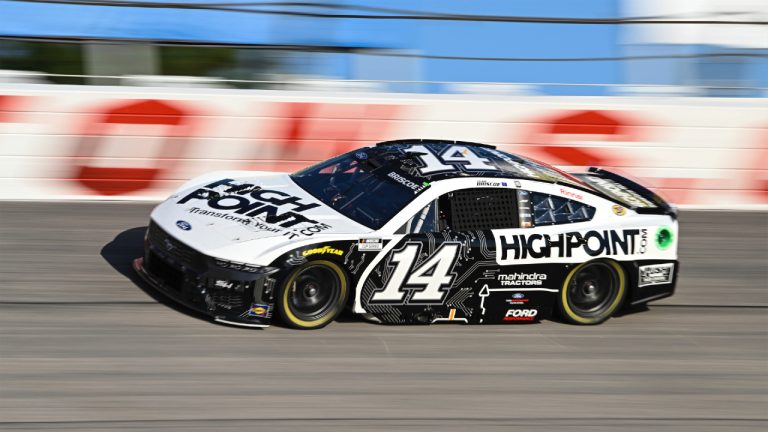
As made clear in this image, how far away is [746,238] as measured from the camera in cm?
1056

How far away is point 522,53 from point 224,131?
12.1 ft

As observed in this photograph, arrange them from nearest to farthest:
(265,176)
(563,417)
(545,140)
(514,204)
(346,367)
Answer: (563,417) < (346,367) < (514,204) < (265,176) < (545,140)

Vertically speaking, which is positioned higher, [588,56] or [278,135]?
[588,56]

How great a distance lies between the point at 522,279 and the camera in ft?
23.7

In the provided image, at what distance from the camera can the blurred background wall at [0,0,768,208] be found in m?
10.3

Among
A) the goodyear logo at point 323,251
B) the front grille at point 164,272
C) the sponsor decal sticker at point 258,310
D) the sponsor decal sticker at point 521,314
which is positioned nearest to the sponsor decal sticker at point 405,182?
the goodyear logo at point 323,251

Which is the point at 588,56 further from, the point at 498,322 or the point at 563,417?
the point at 563,417

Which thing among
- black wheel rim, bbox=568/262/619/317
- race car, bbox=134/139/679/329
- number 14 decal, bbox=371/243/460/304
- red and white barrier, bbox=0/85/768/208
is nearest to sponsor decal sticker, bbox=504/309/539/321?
race car, bbox=134/139/679/329

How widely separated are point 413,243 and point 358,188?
2.59 feet

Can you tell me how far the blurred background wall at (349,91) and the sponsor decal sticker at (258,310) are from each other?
4334 millimetres

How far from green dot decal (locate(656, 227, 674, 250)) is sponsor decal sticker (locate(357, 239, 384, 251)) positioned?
2.46 metres

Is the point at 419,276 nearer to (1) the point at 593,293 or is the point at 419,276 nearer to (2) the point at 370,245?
(2) the point at 370,245

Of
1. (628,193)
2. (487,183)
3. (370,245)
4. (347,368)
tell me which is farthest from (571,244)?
(347,368)

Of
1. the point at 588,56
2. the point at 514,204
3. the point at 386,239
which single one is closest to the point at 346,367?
the point at 386,239
